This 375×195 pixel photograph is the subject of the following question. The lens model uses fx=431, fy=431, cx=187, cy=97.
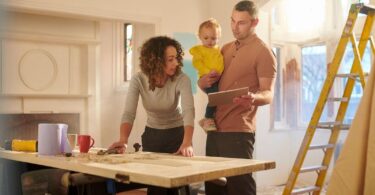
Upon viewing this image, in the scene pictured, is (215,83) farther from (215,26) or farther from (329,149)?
(329,149)

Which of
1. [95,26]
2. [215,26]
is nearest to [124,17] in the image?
[95,26]

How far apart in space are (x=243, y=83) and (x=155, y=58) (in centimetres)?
46

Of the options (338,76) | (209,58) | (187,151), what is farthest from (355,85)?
(187,151)

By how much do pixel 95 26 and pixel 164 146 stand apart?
3988mm

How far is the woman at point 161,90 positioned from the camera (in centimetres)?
217

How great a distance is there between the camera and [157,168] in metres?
1.41

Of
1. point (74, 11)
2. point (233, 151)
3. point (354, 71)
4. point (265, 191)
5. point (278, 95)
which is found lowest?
point (265, 191)

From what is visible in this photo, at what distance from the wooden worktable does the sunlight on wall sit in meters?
4.59

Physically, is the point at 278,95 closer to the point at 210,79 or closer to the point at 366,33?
the point at 366,33

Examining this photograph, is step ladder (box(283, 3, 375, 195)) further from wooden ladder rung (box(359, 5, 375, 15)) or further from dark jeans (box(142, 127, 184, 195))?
dark jeans (box(142, 127, 184, 195))

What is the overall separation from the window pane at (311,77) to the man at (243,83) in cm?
390

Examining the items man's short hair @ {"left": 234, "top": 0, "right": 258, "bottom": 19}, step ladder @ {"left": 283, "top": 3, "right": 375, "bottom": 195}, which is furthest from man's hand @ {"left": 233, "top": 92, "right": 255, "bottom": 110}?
step ladder @ {"left": 283, "top": 3, "right": 375, "bottom": 195}

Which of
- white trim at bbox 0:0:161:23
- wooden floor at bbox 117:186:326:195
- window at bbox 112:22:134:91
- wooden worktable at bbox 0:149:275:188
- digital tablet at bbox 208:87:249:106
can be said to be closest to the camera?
wooden worktable at bbox 0:149:275:188

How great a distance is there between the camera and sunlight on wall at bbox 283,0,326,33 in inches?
230
